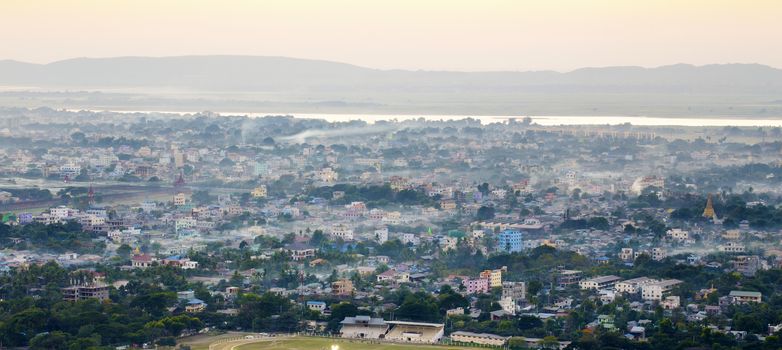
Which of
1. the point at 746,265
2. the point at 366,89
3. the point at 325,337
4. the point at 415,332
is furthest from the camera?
the point at 366,89

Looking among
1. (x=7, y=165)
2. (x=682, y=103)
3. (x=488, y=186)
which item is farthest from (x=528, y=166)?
(x=682, y=103)

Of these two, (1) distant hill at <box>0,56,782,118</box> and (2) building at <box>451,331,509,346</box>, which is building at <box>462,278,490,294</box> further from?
(1) distant hill at <box>0,56,782,118</box>

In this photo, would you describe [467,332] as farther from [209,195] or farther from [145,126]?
[145,126]

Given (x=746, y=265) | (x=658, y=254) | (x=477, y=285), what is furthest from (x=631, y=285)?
(x=658, y=254)

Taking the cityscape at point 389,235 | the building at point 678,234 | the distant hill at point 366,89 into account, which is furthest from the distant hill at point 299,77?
the building at point 678,234

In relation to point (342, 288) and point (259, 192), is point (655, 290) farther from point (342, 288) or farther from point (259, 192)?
point (259, 192)

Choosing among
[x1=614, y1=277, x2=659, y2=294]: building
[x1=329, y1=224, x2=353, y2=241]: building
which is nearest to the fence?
[x1=614, y1=277, x2=659, y2=294]: building
